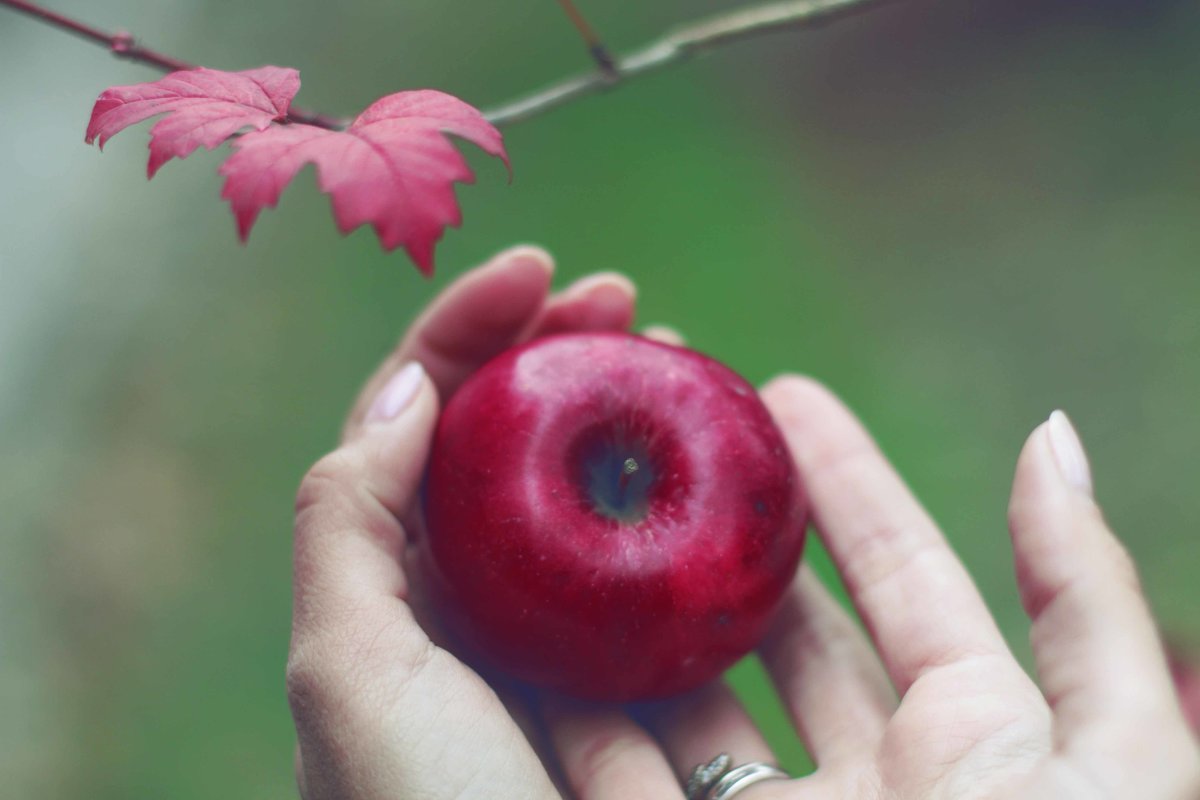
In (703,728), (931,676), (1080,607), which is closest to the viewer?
(1080,607)

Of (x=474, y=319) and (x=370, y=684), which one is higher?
(x=474, y=319)

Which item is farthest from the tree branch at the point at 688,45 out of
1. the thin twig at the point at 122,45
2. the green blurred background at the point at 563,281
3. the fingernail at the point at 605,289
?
the green blurred background at the point at 563,281

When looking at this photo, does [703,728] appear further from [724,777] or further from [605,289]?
[605,289]

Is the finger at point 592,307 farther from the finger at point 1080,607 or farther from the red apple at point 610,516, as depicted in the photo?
the finger at point 1080,607

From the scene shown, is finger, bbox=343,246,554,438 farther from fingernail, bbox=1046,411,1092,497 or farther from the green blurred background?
the green blurred background

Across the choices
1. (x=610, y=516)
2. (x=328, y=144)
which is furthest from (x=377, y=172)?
(x=610, y=516)

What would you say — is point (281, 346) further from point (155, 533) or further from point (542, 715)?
point (542, 715)

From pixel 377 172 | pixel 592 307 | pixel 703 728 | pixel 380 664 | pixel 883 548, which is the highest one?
pixel 377 172

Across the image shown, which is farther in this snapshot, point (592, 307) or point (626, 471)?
point (592, 307)
